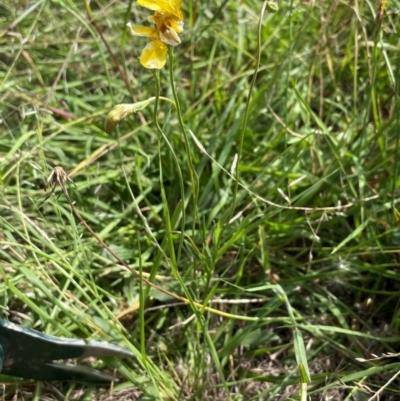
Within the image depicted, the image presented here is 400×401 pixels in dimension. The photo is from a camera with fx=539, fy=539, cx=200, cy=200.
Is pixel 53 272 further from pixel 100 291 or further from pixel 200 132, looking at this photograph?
pixel 200 132

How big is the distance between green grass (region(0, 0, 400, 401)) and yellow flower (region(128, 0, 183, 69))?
197 millimetres

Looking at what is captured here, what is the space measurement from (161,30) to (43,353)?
518mm

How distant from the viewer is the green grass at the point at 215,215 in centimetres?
89

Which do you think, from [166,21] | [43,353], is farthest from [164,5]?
[43,353]

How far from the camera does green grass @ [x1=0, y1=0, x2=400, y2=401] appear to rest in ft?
2.93

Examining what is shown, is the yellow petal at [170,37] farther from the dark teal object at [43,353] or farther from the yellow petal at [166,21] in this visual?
the dark teal object at [43,353]

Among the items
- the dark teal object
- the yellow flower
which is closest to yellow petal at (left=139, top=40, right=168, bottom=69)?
the yellow flower

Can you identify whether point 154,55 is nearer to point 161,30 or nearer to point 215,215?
point 161,30

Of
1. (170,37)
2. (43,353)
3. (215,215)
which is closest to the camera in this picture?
(170,37)

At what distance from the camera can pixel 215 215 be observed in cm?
106

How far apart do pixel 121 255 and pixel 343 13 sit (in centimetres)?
75

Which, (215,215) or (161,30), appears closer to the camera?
(161,30)

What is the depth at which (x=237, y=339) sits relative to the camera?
0.91 metres

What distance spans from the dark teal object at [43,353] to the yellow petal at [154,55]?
0.44m
